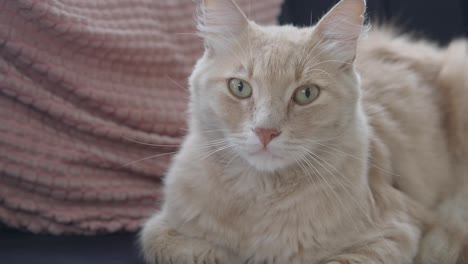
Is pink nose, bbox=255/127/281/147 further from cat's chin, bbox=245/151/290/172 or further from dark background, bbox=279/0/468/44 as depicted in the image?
dark background, bbox=279/0/468/44

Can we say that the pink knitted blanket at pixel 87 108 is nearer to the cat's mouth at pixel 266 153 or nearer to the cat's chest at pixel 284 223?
the cat's chest at pixel 284 223

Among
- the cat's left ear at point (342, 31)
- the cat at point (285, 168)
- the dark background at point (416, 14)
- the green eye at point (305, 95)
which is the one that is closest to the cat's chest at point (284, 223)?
the cat at point (285, 168)

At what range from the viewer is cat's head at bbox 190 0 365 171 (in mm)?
1342

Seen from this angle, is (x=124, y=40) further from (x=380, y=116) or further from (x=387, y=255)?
(x=387, y=255)

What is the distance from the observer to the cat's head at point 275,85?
134cm

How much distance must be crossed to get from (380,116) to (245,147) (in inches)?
23.5

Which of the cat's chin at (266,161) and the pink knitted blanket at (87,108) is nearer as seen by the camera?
the cat's chin at (266,161)

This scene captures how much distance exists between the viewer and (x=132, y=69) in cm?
193

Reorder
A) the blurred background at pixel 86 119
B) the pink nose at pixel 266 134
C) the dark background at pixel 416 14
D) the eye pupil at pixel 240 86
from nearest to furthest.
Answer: the pink nose at pixel 266 134 → the eye pupil at pixel 240 86 → the blurred background at pixel 86 119 → the dark background at pixel 416 14

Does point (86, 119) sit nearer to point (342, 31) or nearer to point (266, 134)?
point (266, 134)

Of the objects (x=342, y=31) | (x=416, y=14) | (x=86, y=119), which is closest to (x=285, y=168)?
(x=342, y=31)

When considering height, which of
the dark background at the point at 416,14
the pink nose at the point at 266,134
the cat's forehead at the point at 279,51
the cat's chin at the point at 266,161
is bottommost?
the cat's chin at the point at 266,161

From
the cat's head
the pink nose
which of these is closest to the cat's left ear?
the cat's head

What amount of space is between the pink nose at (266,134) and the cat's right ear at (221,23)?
0.98 feet
